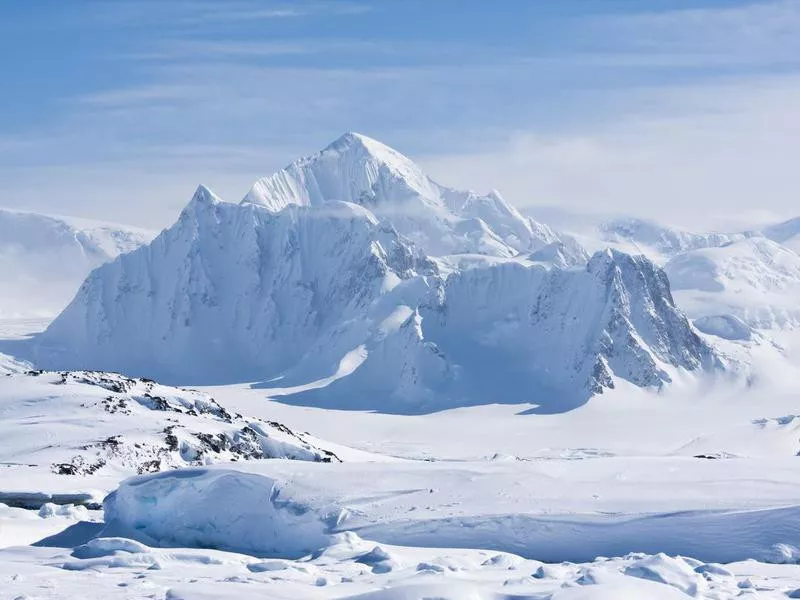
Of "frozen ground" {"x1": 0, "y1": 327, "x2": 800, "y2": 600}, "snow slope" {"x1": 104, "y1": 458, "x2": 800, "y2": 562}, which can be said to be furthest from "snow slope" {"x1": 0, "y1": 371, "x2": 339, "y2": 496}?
"frozen ground" {"x1": 0, "y1": 327, "x2": 800, "y2": 600}

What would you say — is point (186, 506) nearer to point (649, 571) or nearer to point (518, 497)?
point (518, 497)

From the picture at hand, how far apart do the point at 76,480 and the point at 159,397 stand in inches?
1754

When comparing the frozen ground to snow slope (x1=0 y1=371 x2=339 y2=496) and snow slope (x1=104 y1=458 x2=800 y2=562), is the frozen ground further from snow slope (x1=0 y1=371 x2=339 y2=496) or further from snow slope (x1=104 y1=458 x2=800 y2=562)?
snow slope (x1=0 y1=371 x2=339 y2=496)

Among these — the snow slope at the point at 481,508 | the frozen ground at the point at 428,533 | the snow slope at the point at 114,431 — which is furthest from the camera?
the snow slope at the point at 114,431

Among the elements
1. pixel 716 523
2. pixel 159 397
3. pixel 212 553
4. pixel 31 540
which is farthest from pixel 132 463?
pixel 716 523

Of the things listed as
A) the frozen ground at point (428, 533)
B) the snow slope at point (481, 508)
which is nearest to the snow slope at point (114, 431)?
the snow slope at point (481, 508)

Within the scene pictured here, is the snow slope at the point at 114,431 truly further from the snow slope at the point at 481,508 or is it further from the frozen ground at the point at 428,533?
the frozen ground at the point at 428,533

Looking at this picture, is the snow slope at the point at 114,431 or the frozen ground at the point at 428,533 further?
the snow slope at the point at 114,431

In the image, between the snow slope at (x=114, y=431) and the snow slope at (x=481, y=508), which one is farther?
the snow slope at (x=114, y=431)

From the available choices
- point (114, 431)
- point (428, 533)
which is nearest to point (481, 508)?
point (428, 533)

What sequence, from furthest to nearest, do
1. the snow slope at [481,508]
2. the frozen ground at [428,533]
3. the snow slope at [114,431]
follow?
the snow slope at [114,431] < the snow slope at [481,508] < the frozen ground at [428,533]

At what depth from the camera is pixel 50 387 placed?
11112 cm

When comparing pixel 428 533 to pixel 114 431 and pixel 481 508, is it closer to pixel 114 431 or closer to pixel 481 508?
pixel 481 508

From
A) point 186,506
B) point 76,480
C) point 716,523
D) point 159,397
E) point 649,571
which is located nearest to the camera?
point 649,571
